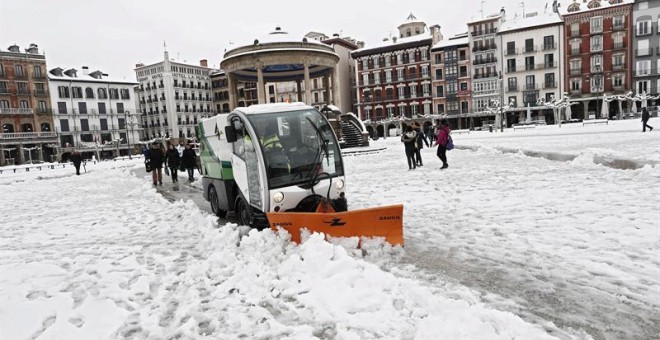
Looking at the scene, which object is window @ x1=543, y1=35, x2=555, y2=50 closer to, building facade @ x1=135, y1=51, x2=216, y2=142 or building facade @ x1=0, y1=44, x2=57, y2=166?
building facade @ x1=135, y1=51, x2=216, y2=142

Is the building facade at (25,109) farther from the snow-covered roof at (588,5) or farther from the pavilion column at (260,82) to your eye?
the snow-covered roof at (588,5)

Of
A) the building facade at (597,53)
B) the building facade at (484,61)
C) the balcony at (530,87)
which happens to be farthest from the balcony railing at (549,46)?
the building facade at (484,61)

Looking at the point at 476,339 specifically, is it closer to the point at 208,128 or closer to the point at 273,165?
the point at 273,165

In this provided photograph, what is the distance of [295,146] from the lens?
7.41m

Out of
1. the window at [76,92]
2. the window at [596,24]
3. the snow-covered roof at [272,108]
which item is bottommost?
the snow-covered roof at [272,108]

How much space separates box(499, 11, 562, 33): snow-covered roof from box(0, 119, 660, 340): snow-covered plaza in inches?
2262

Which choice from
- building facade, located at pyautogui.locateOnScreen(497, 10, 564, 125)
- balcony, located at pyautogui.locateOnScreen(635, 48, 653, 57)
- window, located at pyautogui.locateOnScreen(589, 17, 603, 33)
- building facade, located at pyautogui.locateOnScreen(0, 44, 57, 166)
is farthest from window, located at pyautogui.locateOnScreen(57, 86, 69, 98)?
balcony, located at pyautogui.locateOnScreen(635, 48, 653, 57)

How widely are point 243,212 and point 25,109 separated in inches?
2625

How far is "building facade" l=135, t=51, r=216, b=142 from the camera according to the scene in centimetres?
7944

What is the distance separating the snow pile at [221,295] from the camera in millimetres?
3998

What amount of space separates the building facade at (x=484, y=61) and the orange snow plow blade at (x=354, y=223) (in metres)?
60.6

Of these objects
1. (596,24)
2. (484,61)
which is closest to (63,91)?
(484,61)

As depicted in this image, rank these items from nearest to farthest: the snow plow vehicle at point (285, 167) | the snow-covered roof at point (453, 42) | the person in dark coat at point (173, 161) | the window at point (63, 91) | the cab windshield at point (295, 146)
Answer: the snow plow vehicle at point (285, 167) → the cab windshield at point (295, 146) → the person in dark coat at point (173, 161) → the snow-covered roof at point (453, 42) → the window at point (63, 91)

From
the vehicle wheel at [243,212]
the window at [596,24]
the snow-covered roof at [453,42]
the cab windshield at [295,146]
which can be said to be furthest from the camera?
the snow-covered roof at [453,42]
